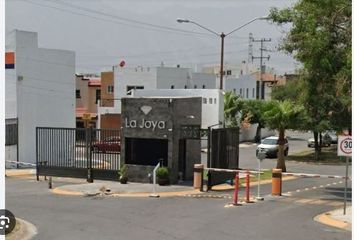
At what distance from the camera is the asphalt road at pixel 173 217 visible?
13.8 meters

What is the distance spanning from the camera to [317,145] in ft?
144

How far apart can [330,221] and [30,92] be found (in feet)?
87.9

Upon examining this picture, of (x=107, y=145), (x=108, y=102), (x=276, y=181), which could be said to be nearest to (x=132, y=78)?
(x=108, y=102)

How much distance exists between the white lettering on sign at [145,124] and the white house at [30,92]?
13.6 meters

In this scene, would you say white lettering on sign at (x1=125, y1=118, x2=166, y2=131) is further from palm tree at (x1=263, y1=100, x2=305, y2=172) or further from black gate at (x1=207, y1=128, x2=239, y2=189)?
palm tree at (x1=263, y1=100, x2=305, y2=172)

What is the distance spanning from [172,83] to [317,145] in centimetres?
2354

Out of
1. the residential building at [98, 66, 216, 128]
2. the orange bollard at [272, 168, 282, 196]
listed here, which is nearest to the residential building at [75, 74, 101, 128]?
the residential building at [98, 66, 216, 128]

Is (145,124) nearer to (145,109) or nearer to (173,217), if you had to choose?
(145,109)

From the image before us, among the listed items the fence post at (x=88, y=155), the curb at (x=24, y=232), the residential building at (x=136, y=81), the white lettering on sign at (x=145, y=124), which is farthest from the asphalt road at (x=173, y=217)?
the residential building at (x=136, y=81)

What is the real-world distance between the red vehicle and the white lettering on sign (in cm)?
139

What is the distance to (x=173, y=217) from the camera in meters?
16.4

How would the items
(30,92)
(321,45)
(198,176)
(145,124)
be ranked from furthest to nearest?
(30,92)
(145,124)
(198,176)
(321,45)

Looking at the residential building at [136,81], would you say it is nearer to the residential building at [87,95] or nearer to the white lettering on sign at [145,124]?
the residential building at [87,95]

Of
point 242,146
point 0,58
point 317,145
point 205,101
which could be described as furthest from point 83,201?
point 242,146
